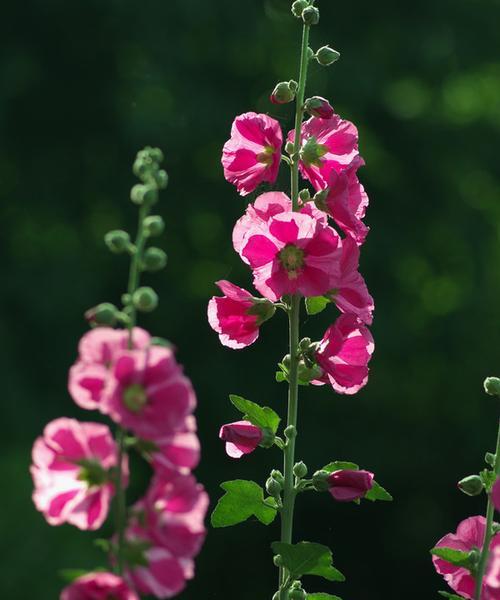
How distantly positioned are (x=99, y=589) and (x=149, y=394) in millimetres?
195

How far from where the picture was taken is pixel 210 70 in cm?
1081

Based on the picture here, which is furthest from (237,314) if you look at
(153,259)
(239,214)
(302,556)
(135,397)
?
(239,214)

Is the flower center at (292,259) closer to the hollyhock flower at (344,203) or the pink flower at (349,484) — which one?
the hollyhock flower at (344,203)

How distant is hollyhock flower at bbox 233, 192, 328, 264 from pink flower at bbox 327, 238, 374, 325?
0.06 meters

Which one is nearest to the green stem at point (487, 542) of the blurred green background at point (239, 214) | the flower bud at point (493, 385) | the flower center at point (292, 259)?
the flower bud at point (493, 385)

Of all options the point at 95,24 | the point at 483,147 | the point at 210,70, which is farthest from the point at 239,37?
the point at 483,147

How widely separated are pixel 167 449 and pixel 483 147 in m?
10.6

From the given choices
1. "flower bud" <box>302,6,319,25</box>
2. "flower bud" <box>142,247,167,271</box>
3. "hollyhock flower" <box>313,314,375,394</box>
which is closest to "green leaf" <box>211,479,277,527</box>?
"hollyhock flower" <box>313,314,375,394</box>

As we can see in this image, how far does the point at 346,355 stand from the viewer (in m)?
1.96

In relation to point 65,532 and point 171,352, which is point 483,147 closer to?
point 65,532

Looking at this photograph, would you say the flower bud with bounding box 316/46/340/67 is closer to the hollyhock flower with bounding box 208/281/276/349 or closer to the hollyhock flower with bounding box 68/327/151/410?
the hollyhock flower with bounding box 208/281/276/349

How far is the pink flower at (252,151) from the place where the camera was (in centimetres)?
203

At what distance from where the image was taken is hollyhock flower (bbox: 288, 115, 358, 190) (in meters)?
2.02

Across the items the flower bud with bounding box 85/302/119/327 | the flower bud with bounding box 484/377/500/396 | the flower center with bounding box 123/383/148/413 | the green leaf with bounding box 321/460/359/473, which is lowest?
the green leaf with bounding box 321/460/359/473
